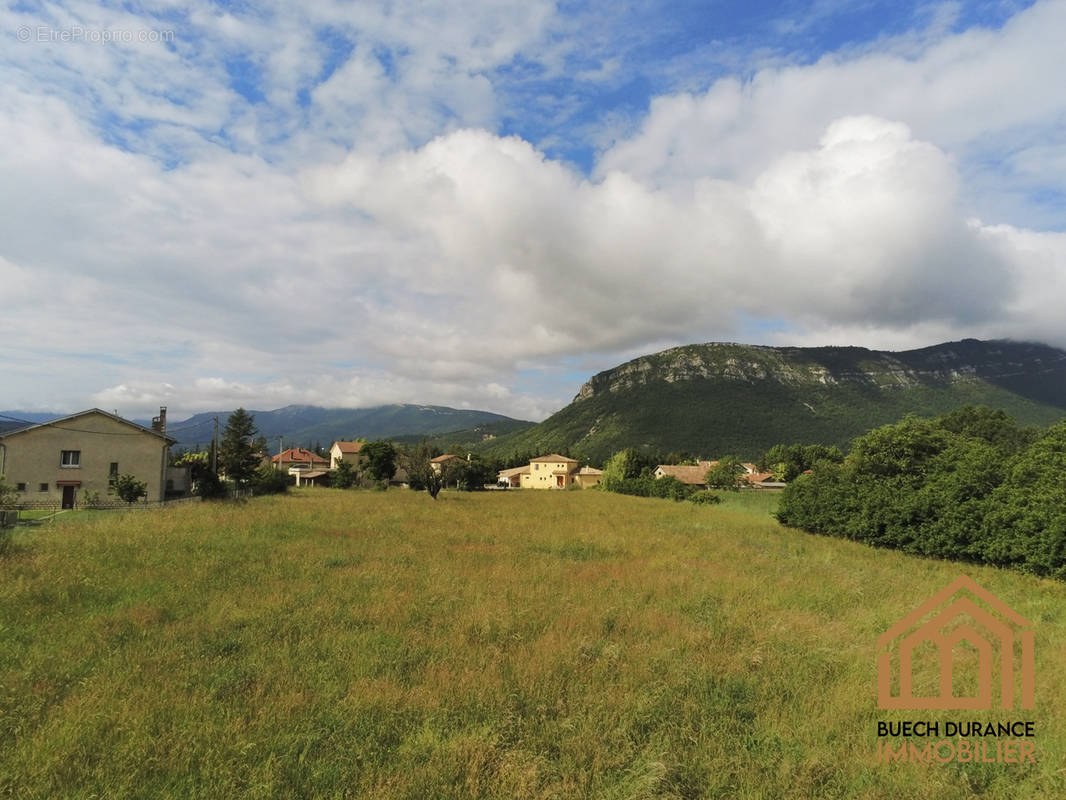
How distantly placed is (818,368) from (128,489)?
209 meters

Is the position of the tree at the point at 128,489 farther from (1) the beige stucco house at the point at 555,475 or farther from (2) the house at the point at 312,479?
(1) the beige stucco house at the point at 555,475

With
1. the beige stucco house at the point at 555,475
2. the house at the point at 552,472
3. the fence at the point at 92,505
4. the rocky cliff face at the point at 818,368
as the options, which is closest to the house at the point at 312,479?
the beige stucco house at the point at 555,475

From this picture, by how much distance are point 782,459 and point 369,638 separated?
357ft

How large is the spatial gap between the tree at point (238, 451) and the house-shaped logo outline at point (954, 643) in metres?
49.6

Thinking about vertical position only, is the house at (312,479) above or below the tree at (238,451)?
below

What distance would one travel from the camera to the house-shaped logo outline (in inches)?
254

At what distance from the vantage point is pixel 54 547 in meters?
12.9

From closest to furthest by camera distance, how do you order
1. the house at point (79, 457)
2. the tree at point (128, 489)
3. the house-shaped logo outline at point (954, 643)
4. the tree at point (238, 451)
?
the house-shaped logo outline at point (954, 643), the tree at point (128, 489), the house at point (79, 457), the tree at point (238, 451)

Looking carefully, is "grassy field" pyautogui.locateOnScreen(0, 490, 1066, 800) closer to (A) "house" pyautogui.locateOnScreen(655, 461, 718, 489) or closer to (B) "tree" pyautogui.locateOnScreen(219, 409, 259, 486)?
(B) "tree" pyautogui.locateOnScreen(219, 409, 259, 486)

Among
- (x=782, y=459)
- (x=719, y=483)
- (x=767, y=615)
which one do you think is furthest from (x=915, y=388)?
(x=767, y=615)

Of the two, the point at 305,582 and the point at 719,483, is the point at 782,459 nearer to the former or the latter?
the point at 719,483

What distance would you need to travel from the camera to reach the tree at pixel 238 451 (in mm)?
46000

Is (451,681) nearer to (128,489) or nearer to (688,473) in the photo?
(128,489)

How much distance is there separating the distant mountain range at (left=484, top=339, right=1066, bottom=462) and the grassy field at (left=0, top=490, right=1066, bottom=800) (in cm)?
12633
